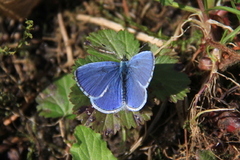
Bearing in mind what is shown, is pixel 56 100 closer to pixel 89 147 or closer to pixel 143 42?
pixel 89 147

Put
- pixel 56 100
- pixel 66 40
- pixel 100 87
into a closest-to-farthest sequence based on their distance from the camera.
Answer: pixel 100 87 → pixel 56 100 → pixel 66 40

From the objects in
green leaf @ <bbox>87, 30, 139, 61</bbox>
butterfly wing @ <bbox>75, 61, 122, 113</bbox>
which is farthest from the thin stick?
butterfly wing @ <bbox>75, 61, 122, 113</bbox>

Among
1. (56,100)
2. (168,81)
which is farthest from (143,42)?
(56,100)

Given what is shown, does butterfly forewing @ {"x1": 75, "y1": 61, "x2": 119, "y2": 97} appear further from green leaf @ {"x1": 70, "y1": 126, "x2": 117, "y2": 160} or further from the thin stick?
the thin stick

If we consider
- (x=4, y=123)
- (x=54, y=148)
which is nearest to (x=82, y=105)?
(x=54, y=148)

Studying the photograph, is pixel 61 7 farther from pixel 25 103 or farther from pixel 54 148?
pixel 54 148

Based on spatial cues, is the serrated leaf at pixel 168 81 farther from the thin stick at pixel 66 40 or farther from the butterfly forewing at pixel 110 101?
the thin stick at pixel 66 40
